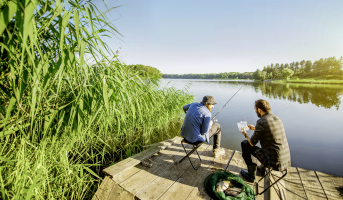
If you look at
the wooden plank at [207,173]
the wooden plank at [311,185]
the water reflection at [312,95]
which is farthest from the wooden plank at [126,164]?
the water reflection at [312,95]

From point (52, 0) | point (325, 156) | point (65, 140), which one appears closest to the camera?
point (52, 0)

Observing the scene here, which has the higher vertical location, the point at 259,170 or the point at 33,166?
the point at 33,166

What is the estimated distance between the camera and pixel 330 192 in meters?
2.04

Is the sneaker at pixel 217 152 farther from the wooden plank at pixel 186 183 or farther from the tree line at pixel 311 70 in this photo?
the tree line at pixel 311 70

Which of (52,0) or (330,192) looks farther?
(330,192)

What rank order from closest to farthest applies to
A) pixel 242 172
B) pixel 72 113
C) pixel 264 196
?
1. pixel 72 113
2. pixel 264 196
3. pixel 242 172

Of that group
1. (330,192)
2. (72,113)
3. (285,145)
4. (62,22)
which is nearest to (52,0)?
(62,22)

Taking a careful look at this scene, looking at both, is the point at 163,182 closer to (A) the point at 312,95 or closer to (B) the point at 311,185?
(B) the point at 311,185

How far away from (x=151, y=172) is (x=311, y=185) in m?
2.72

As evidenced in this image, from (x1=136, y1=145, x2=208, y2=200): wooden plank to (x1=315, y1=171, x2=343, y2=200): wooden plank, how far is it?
207cm

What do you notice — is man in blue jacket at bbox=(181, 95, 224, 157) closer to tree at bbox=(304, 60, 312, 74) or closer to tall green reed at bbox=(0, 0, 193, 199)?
tall green reed at bbox=(0, 0, 193, 199)

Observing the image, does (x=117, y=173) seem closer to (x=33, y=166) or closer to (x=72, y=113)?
(x=33, y=166)

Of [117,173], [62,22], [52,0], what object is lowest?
[117,173]

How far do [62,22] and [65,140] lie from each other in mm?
1524
